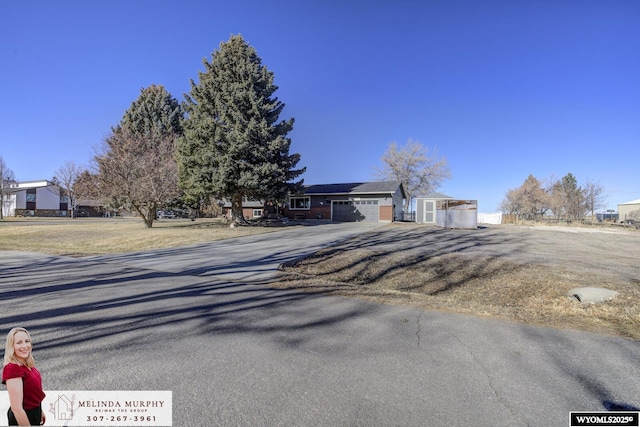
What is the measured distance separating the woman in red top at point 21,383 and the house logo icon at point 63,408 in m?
0.63

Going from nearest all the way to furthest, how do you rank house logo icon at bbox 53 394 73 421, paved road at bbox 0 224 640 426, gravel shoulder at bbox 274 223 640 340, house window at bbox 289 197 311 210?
house logo icon at bbox 53 394 73 421
paved road at bbox 0 224 640 426
gravel shoulder at bbox 274 223 640 340
house window at bbox 289 197 311 210

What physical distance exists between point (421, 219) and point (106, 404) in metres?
35.6

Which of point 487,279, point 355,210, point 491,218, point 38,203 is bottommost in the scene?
point 487,279

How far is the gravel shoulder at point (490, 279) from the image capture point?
5555 mm

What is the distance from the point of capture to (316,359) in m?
3.55

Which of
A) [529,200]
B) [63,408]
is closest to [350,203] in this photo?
[63,408]

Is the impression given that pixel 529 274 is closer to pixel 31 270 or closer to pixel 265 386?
pixel 265 386

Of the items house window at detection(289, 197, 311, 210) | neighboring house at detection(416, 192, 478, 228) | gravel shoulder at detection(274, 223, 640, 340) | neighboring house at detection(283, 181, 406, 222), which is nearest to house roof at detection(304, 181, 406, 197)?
neighboring house at detection(283, 181, 406, 222)

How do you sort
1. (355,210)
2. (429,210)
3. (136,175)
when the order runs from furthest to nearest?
(355,210)
(429,210)
(136,175)

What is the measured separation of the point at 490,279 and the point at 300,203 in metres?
32.3

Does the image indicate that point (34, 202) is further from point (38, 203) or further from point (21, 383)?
point (21, 383)

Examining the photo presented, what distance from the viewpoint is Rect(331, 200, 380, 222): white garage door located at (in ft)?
119

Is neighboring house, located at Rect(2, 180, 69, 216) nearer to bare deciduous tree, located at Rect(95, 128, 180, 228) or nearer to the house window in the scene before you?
bare deciduous tree, located at Rect(95, 128, 180, 228)

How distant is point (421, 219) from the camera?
35938 mm
